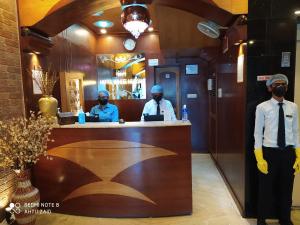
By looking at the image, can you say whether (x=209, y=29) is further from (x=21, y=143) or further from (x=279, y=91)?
(x=21, y=143)

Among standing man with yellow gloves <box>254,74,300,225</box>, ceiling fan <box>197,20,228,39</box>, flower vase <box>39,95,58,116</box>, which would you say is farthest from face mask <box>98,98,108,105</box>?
standing man with yellow gloves <box>254,74,300,225</box>

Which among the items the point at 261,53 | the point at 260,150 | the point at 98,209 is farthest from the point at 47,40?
the point at 260,150

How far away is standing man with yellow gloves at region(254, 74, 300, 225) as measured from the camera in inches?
96.0

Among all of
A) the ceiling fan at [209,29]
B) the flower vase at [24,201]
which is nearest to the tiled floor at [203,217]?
the flower vase at [24,201]

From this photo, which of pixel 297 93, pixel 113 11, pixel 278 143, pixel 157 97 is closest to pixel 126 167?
pixel 157 97

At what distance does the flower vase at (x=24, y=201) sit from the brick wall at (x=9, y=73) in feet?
1.14

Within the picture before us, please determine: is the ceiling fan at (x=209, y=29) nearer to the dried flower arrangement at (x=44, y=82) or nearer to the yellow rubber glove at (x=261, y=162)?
the yellow rubber glove at (x=261, y=162)

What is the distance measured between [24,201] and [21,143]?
0.67m

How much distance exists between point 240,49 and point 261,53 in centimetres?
27

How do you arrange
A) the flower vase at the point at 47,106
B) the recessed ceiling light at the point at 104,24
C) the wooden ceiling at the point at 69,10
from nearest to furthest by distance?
the wooden ceiling at the point at 69,10
the flower vase at the point at 47,106
the recessed ceiling light at the point at 104,24

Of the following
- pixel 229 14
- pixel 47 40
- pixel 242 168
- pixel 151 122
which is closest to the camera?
pixel 229 14

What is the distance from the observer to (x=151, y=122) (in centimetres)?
306

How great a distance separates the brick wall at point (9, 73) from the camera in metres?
2.74

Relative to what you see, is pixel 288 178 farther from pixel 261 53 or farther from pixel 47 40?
pixel 47 40
